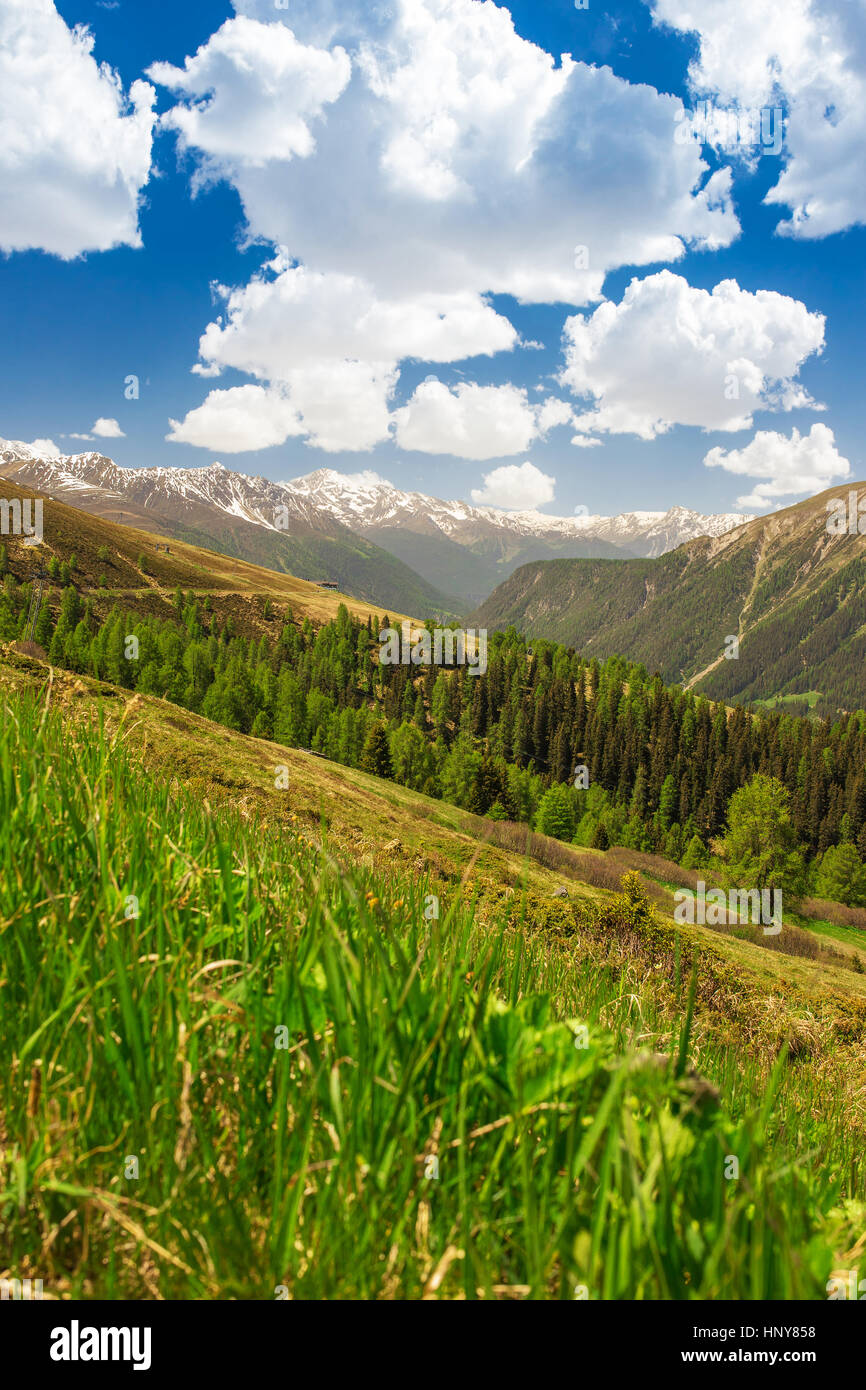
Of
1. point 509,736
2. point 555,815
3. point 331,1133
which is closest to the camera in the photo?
point 331,1133

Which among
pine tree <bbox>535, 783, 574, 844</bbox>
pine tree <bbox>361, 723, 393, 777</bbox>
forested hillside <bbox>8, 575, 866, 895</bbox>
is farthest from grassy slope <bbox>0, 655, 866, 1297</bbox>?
pine tree <bbox>535, 783, 574, 844</bbox>

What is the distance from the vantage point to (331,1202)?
125cm

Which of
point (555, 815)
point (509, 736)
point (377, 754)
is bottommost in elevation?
point (555, 815)

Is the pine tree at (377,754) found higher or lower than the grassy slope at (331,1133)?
lower

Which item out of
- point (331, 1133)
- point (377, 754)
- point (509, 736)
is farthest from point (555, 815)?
point (331, 1133)

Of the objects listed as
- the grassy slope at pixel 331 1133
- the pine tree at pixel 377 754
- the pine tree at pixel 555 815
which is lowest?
the pine tree at pixel 555 815

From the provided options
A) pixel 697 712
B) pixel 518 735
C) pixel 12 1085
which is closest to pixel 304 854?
pixel 12 1085

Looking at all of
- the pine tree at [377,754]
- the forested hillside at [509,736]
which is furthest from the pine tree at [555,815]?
the pine tree at [377,754]

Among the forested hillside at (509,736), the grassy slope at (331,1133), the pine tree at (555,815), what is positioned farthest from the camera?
the pine tree at (555,815)

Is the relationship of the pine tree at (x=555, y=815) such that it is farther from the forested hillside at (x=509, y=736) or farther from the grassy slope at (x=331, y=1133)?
the grassy slope at (x=331, y=1133)

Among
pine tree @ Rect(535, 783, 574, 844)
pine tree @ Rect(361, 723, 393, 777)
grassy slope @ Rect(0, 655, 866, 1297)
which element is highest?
grassy slope @ Rect(0, 655, 866, 1297)

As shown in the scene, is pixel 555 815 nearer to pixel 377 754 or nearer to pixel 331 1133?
pixel 377 754

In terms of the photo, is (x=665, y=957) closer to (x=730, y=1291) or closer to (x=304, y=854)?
(x=304, y=854)

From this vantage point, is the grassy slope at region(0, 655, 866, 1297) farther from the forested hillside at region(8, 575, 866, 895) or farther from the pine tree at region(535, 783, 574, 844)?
the pine tree at region(535, 783, 574, 844)
